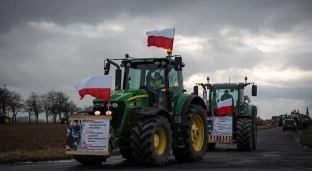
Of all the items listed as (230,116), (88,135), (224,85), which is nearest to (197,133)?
(88,135)

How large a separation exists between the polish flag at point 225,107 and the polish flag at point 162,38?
7146 millimetres

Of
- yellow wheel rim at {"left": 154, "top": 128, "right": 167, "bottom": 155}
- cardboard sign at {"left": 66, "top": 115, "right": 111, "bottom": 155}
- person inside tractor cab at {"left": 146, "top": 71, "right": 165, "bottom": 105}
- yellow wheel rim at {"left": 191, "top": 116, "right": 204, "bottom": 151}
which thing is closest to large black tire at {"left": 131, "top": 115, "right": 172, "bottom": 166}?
yellow wheel rim at {"left": 154, "top": 128, "right": 167, "bottom": 155}

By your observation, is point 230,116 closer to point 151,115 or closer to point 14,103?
point 151,115

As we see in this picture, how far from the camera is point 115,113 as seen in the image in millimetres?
12039

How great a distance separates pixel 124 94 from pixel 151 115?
991 mm

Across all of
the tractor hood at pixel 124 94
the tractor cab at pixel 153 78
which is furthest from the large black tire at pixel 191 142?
the tractor hood at pixel 124 94

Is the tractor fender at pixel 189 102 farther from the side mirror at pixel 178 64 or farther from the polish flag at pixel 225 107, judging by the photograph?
the polish flag at pixel 225 107

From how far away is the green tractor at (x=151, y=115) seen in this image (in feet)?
37.9

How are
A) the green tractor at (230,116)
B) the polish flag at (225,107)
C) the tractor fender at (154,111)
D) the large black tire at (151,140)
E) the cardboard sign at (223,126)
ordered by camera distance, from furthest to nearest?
the polish flag at (225,107) < the cardboard sign at (223,126) < the green tractor at (230,116) < the tractor fender at (154,111) < the large black tire at (151,140)

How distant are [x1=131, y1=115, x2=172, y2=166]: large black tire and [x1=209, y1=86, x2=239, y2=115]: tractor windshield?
986cm

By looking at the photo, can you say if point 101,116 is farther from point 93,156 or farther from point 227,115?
point 227,115

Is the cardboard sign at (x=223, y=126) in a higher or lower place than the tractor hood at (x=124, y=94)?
lower

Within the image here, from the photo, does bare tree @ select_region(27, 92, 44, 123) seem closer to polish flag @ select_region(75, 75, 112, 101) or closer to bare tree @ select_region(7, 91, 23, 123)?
bare tree @ select_region(7, 91, 23, 123)

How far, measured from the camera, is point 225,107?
20.6 metres
